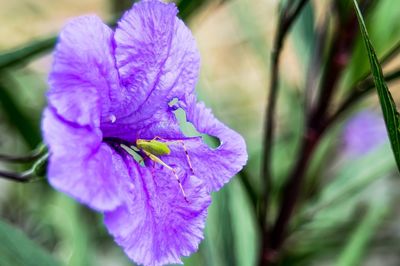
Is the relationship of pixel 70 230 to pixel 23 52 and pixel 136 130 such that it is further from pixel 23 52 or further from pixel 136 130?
pixel 136 130

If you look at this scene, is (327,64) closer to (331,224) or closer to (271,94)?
(271,94)

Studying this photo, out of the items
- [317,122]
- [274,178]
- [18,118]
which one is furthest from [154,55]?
→ [274,178]

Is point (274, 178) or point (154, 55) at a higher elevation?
point (274, 178)

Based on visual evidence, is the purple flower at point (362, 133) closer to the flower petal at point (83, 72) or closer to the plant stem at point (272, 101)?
the plant stem at point (272, 101)

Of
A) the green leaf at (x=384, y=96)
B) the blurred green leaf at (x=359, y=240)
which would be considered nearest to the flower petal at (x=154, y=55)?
the green leaf at (x=384, y=96)

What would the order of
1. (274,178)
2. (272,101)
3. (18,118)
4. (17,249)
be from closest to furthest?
(17,249)
(272,101)
(18,118)
(274,178)

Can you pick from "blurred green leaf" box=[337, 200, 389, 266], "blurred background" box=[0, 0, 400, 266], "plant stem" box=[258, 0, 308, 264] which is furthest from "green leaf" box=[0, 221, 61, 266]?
"blurred green leaf" box=[337, 200, 389, 266]

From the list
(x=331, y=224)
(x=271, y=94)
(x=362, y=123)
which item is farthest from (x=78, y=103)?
(x=362, y=123)

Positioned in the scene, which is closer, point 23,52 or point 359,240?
point 23,52
